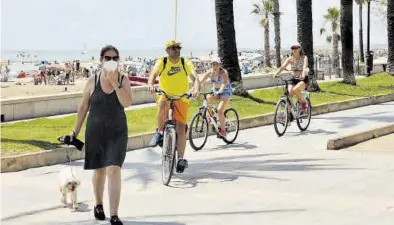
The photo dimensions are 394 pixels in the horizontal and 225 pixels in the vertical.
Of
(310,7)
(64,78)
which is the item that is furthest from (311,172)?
(64,78)

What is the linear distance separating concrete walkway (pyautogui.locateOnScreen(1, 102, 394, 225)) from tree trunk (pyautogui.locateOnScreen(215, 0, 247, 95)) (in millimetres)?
8724

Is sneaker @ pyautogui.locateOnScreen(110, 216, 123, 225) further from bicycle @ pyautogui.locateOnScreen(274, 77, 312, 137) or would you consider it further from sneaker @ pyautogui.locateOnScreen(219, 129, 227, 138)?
bicycle @ pyautogui.locateOnScreen(274, 77, 312, 137)

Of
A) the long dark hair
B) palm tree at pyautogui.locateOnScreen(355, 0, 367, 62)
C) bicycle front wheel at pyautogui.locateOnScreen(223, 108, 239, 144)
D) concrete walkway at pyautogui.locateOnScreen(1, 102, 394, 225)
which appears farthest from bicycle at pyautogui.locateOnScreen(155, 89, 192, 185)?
palm tree at pyautogui.locateOnScreen(355, 0, 367, 62)

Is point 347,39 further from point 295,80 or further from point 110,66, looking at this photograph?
point 110,66

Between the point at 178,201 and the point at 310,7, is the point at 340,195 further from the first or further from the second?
the point at 310,7

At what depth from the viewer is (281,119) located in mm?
15312

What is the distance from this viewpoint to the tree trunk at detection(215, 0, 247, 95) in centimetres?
2197

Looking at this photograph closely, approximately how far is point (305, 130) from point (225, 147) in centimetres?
314

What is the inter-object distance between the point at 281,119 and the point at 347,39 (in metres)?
15.3

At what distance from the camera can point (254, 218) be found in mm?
7793

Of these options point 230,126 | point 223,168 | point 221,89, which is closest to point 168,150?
point 223,168

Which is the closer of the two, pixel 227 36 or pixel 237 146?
pixel 237 146

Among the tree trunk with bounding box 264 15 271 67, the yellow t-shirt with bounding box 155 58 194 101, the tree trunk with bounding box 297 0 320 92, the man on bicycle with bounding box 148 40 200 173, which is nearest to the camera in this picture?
the man on bicycle with bounding box 148 40 200 173

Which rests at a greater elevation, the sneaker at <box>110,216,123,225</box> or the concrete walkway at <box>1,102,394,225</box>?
the sneaker at <box>110,216,123,225</box>
